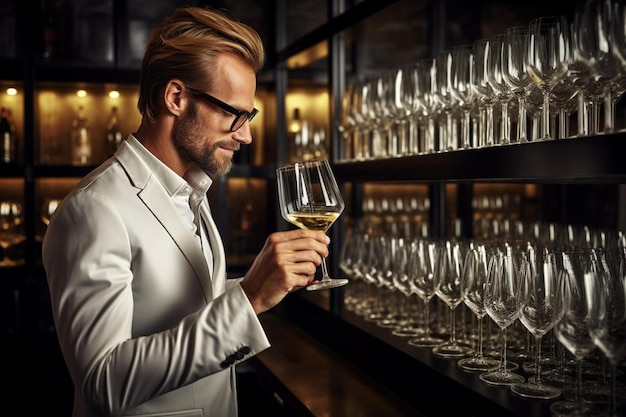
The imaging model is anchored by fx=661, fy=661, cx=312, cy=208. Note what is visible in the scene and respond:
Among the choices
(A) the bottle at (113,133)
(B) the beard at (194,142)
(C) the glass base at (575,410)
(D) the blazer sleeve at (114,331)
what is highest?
(A) the bottle at (113,133)

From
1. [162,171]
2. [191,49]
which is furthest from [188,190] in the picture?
[191,49]

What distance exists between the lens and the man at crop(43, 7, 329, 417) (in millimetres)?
1274

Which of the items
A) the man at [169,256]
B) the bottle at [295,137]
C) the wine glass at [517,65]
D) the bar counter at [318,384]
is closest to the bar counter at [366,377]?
the bar counter at [318,384]

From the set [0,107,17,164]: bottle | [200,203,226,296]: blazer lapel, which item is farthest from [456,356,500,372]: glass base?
A: [0,107,17,164]: bottle

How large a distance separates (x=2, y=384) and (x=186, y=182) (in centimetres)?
255

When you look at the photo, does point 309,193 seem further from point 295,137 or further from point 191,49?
point 295,137

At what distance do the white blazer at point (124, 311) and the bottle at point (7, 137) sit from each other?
100 inches

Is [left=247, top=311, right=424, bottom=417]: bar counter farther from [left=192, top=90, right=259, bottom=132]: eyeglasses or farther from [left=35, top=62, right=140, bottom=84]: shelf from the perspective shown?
[left=35, top=62, right=140, bottom=84]: shelf

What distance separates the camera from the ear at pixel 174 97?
5.07 feet

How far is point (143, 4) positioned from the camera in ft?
12.6

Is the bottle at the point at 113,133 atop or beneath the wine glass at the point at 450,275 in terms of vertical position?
atop

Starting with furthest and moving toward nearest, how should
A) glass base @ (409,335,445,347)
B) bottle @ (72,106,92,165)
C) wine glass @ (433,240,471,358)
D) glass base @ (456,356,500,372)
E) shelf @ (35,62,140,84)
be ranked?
1. bottle @ (72,106,92,165)
2. shelf @ (35,62,140,84)
3. glass base @ (409,335,445,347)
4. wine glass @ (433,240,471,358)
5. glass base @ (456,356,500,372)

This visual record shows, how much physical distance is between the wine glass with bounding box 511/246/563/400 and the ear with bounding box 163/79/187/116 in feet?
2.82

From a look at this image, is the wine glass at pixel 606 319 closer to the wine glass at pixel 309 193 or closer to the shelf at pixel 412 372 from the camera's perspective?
the shelf at pixel 412 372
